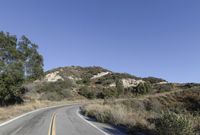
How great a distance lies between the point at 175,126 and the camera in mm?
11562

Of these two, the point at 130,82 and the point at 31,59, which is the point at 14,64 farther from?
the point at 130,82

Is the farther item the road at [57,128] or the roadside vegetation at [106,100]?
the road at [57,128]

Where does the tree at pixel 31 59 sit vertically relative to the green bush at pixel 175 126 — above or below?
above

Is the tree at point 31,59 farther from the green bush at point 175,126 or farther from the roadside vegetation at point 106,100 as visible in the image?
the green bush at point 175,126

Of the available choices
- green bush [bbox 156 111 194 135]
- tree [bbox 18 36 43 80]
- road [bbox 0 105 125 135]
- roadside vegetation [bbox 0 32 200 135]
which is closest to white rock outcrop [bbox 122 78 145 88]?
roadside vegetation [bbox 0 32 200 135]

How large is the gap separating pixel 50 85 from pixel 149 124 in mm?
70460

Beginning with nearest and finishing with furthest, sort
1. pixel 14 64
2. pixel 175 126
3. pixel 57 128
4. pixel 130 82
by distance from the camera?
pixel 175 126, pixel 57 128, pixel 14 64, pixel 130 82

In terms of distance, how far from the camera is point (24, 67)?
4138 centimetres

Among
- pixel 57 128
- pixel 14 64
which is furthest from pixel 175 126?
pixel 14 64

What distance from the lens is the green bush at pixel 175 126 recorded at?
1135cm

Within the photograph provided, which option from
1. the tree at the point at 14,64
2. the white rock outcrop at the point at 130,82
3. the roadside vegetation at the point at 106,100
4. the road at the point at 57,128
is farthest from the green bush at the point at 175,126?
the white rock outcrop at the point at 130,82

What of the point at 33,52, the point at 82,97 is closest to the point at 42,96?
the point at 82,97

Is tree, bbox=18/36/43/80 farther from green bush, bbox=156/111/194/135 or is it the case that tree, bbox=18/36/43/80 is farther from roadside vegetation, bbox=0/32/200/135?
green bush, bbox=156/111/194/135

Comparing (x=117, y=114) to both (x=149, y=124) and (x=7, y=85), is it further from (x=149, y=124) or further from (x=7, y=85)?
(x=7, y=85)
